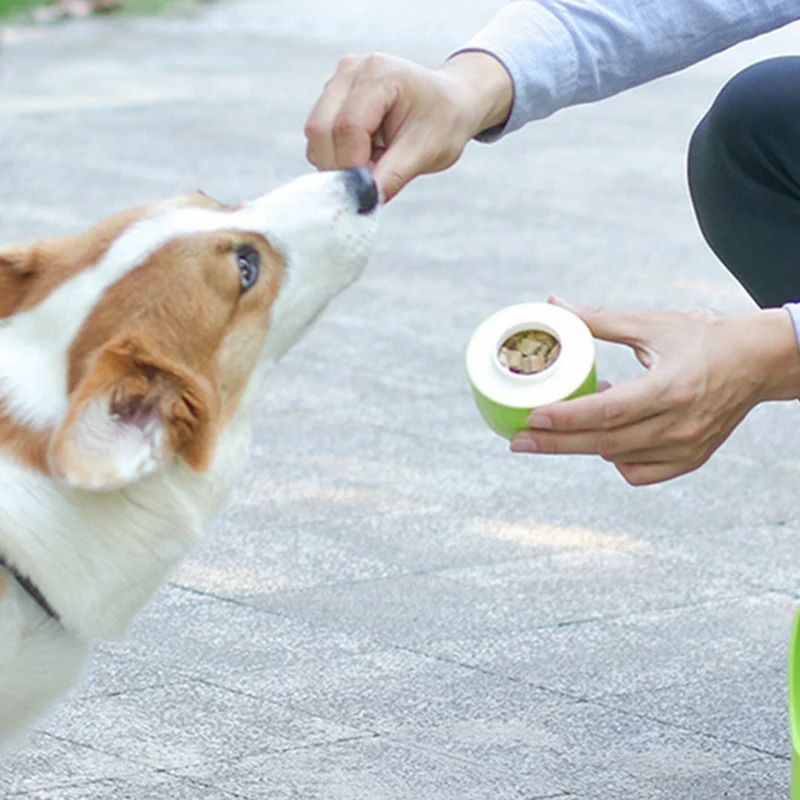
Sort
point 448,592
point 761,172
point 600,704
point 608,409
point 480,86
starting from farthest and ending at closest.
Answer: point 448,592, point 600,704, point 761,172, point 480,86, point 608,409

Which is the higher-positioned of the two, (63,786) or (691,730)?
(63,786)

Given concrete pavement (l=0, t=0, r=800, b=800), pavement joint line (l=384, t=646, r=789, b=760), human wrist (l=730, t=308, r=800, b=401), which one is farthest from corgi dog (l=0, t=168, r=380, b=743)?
pavement joint line (l=384, t=646, r=789, b=760)

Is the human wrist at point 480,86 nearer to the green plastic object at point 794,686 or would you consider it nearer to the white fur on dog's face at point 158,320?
the white fur on dog's face at point 158,320

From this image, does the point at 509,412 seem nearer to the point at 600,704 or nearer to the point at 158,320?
the point at 158,320

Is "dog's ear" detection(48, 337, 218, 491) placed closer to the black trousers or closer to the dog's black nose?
the dog's black nose

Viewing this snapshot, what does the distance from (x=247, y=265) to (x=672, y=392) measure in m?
0.66

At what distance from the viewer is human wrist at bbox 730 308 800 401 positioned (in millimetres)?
2250

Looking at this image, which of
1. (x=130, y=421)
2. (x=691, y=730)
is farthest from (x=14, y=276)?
(x=691, y=730)

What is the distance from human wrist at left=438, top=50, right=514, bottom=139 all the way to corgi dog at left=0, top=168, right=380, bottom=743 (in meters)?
0.24

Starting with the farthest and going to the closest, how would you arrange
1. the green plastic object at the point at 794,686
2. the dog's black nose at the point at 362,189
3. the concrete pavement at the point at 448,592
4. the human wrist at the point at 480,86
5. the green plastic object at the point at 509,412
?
the concrete pavement at the point at 448,592 → the human wrist at the point at 480,86 → the dog's black nose at the point at 362,189 → the green plastic object at the point at 794,686 → the green plastic object at the point at 509,412

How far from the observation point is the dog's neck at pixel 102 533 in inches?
88.8

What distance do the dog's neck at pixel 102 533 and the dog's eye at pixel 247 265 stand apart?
22 centimetres

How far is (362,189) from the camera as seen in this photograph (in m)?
2.53

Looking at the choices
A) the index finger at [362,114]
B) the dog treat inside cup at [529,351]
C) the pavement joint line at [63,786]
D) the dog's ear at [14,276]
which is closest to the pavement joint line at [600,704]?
the pavement joint line at [63,786]
